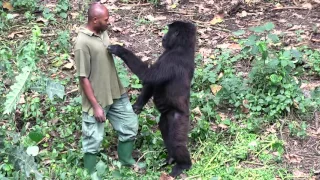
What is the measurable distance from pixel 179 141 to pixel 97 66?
1249mm

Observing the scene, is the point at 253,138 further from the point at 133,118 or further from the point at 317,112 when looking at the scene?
the point at 133,118

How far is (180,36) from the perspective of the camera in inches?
216

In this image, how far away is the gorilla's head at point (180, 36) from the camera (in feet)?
18.0

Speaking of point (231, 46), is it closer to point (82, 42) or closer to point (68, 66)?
point (68, 66)

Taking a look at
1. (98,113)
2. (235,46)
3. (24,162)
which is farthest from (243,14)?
(24,162)

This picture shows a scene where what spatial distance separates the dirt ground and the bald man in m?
2.55

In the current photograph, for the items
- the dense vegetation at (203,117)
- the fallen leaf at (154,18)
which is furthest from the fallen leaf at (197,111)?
the fallen leaf at (154,18)

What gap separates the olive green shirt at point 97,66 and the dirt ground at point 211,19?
8.95 feet

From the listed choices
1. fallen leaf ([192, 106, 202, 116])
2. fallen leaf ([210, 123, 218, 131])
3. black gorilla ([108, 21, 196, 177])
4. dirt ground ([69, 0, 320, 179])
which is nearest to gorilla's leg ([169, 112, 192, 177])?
black gorilla ([108, 21, 196, 177])

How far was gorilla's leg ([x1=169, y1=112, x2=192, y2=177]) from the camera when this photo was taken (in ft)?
18.2

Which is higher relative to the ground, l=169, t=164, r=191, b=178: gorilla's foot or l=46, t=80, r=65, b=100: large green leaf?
l=46, t=80, r=65, b=100: large green leaf

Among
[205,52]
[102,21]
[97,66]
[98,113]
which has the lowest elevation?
[205,52]

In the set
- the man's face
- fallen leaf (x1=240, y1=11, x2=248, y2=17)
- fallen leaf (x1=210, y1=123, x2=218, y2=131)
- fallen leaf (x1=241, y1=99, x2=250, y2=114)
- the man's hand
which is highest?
the man's face

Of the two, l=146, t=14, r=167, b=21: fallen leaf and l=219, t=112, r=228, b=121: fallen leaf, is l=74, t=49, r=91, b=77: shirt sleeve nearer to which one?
l=219, t=112, r=228, b=121: fallen leaf
